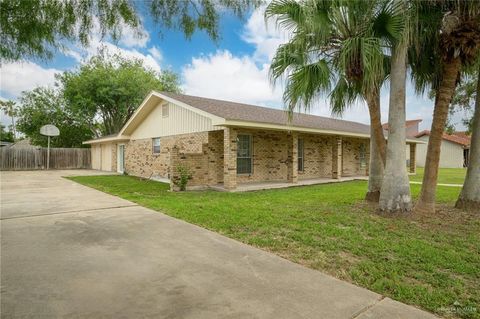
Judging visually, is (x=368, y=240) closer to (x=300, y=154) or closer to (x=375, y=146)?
(x=375, y=146)

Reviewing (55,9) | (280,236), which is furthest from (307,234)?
(55,9)

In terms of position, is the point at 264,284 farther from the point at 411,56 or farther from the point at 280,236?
the point at 411,56

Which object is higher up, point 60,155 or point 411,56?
point 411,56

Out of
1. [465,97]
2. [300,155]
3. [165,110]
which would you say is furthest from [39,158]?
[465,97]

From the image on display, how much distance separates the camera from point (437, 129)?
661cm

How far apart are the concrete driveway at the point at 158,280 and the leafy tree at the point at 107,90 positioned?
26.2 meters

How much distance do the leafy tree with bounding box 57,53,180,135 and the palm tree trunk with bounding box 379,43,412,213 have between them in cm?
2678

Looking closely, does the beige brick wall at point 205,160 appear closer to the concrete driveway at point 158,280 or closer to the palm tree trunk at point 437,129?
the concrete driveway at point 158,280

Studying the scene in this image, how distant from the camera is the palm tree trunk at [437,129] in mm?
6477

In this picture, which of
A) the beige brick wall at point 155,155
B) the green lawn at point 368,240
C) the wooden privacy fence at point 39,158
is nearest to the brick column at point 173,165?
the beige brick wall at point 155,155

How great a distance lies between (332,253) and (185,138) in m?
10.4

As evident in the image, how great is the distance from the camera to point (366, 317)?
2545mm

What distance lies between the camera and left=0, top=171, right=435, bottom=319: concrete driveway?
2631mm

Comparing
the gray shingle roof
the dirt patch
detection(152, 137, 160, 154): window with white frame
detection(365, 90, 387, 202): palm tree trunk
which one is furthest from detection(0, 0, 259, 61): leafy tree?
detection(152, 137, 160, 154): window with white frame
